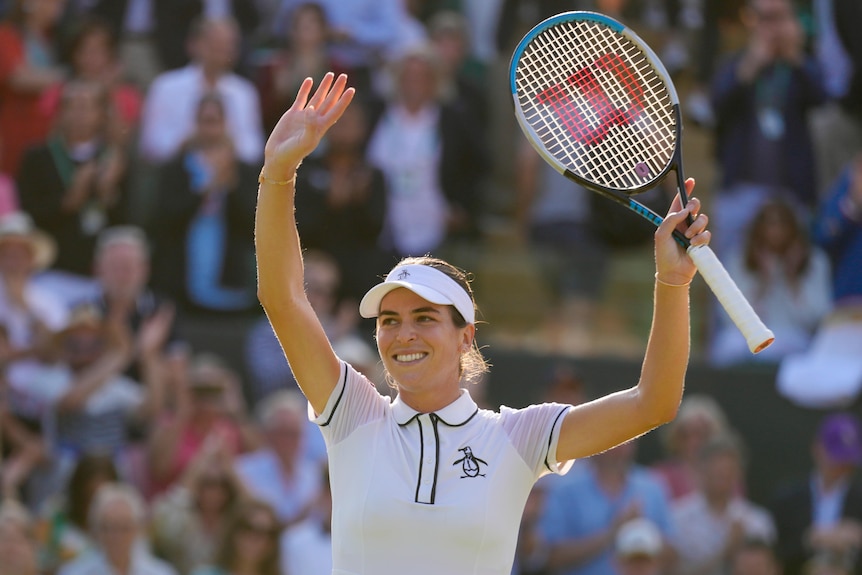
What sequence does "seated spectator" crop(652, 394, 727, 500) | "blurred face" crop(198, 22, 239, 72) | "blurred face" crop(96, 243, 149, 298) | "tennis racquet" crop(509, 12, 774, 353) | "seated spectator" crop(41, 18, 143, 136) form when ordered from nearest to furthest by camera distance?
"tennis racquet" crop(509, 12, 774, 353)
"seated spectator" crop(652, 394, 727, 500)
"blurred face" crop(96, 243, 149, 298)
"seated spectator" crop(41, 18, 143, 136)
"blurred face" crop(198, 22, 239, 72)

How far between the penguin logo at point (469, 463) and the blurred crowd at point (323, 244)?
3.70 meters

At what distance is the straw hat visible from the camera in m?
8.49

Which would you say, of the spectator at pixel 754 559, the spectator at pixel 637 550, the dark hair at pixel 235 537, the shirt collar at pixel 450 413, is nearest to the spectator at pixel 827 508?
the spectator at pixel 754 559

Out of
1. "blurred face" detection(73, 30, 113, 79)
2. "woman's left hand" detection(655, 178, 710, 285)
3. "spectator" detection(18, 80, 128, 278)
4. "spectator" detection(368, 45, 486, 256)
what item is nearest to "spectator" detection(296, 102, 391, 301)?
"spectator" detection(368, 45, 486, 256)

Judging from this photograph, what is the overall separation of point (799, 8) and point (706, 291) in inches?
86.5

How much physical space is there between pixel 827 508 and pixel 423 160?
316 cm

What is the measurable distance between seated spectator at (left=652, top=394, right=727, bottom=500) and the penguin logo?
450cm

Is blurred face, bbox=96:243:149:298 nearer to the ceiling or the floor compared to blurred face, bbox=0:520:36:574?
nearer to the ceiling

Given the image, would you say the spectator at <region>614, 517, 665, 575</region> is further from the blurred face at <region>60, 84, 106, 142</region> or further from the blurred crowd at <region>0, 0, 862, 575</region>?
the blurred face at <region>60, 84, 106, 142</region>

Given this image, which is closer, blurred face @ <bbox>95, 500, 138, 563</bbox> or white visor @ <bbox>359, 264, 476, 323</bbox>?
white visor @ <bbox>359, 264, 476, 323</bbox>

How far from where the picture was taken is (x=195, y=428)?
8.02 meters

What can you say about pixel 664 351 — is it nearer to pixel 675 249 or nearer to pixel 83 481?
pixel 675 249

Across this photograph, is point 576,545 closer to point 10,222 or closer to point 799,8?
point 10,222

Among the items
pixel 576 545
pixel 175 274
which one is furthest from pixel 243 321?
pixel 576 545
